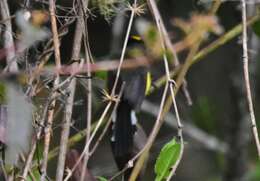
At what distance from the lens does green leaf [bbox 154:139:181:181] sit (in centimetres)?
147

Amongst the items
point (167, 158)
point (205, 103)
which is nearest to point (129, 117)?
point (167, 158)

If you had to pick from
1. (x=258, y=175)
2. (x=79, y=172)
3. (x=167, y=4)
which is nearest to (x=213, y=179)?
(x=258, y=175)

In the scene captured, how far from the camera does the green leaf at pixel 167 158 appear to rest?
57.9 inches

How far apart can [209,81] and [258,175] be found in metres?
1.46

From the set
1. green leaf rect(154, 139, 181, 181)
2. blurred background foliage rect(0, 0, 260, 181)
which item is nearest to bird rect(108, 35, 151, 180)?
blurred background foliage rect(0, 0, 260, 181)

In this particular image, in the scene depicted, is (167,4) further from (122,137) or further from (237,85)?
(122,137)

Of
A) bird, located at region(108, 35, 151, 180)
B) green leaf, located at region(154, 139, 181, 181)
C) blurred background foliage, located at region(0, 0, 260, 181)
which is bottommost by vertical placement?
blurred background foliage, located at region(0, 0, 260, 181)

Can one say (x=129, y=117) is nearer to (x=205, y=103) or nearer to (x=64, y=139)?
(x=64, y=139)

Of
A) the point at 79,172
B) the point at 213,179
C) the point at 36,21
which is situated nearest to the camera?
the point at 36,21

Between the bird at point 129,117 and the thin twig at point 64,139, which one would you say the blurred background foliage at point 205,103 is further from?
the thin twig at point 64,139

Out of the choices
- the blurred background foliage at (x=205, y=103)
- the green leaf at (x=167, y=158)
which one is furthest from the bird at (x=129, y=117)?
the green leaf at (x=167, y=158)

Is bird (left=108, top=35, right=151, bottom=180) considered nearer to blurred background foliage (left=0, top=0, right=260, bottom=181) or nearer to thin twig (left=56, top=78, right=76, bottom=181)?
blurred background foliage (left=0, top=0, right=260, bottom=181)

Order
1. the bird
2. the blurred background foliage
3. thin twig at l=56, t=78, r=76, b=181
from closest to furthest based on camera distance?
1. thin twig at l=56, t=78, r=76, b=181
2. the bird
3. the blurred background foliage

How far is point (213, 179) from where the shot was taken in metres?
4.39
